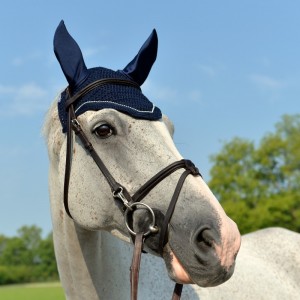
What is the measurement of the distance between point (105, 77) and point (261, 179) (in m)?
49.5

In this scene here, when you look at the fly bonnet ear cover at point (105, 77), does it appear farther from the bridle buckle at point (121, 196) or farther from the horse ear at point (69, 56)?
the bridle buckle at point (121, 196)

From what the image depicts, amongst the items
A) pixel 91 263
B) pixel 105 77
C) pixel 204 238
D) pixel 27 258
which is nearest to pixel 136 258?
pixel 204 238

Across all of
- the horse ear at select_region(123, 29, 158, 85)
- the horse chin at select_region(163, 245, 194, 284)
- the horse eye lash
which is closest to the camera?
the horse chin at select_region(163, 245, 194, 284)

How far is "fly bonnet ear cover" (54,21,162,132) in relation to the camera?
353 cm

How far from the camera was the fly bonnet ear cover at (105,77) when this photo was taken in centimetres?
353

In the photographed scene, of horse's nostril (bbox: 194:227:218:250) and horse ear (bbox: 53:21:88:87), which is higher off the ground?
horse ear (bbox: 53:21:88:87)

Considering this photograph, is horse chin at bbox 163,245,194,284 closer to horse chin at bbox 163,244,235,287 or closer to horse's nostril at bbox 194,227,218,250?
horse chin at bbox 163,244,235,287

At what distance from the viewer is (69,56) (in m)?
3.86

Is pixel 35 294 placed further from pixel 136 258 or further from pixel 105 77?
pixel 136 258

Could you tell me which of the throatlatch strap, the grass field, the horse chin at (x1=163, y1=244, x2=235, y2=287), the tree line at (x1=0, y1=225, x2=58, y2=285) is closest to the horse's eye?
the throatlatch strap

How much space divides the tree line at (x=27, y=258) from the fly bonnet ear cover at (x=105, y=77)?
274 ft

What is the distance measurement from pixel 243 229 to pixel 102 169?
46.1 meters

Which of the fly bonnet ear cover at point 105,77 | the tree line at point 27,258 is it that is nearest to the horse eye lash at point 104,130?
the fly bonnet ear cover at point 105,77

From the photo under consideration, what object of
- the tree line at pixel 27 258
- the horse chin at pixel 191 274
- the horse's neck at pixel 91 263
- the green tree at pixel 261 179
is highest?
the tree line at pixel 27 258
